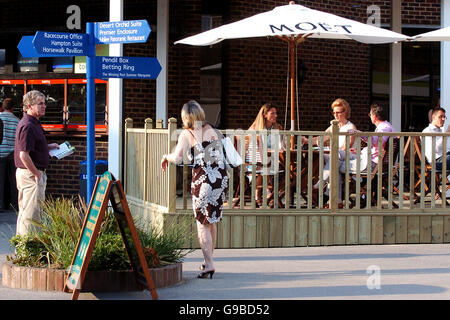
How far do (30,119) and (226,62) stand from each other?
6355mm

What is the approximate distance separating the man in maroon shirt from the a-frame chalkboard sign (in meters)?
1.40

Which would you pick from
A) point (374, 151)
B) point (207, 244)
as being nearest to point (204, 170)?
point (207, 244)

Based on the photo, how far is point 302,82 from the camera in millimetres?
15070

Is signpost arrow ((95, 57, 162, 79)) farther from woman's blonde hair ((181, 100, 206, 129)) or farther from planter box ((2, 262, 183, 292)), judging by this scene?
planter box ((2, 262, 183, 292))

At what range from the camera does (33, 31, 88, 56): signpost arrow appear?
8172mm

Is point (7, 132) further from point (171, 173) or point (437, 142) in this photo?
point (437, 142)

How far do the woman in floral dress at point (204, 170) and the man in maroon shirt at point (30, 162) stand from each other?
1286 millimetres

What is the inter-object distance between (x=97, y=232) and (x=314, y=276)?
94.2 inches

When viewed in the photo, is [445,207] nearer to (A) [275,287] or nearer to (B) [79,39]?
(A) [275,287]

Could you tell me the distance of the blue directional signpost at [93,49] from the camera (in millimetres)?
8250

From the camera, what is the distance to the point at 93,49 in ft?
28.0

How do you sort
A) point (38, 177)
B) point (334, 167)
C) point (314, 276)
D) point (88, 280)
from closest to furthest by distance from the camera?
point (88, 280) → point (314, 276) → point (38, 177) → point (334, 167)

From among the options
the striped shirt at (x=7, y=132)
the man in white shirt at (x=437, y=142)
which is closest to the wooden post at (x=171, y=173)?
the man in white shirt at (x=437, y=142)

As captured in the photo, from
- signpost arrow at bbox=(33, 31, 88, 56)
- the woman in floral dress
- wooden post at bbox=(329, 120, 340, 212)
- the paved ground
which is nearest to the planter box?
the paved ground
